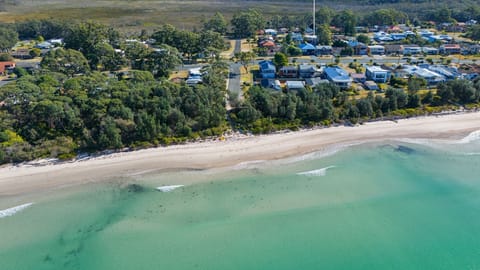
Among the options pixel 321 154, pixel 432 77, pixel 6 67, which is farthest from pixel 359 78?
pixel 6 67

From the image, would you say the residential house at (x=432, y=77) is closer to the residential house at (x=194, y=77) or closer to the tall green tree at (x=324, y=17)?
the residential house at (x=194, y=77)

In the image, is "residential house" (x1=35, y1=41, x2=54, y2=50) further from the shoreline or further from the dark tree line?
the shoreline

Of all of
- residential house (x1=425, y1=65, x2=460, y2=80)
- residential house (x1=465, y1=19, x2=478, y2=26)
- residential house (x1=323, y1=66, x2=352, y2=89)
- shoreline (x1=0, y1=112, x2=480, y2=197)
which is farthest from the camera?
residential house (x1=465, y1=19, x2=478, y2=26)

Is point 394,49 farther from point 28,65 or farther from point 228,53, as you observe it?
point 28,65

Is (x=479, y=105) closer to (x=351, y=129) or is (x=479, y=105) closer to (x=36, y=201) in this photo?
(x=351, y=129)

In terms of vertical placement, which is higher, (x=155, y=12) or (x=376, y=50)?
(x=155, y=12)

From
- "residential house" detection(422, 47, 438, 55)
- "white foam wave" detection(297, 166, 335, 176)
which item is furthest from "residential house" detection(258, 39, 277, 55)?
"white foam wave" detection(297, 166, 335, 176)

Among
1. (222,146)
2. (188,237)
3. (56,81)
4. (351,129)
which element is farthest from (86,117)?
(351,129)
